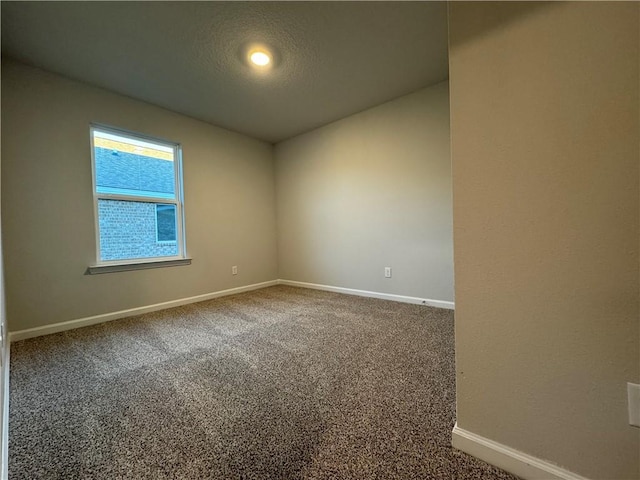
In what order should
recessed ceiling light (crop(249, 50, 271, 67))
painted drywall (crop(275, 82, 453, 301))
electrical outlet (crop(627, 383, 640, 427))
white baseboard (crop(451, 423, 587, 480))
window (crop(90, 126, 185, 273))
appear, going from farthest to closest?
1. painted drywall (crop(275, 82, 453, 301))
2. window (crop(90, 126, 185, 273))
3. recessed ceiling light (crop(249, 50, 271, 67))
4. white baseboard (crop(451, 423, 587, 480))
5. electrical outlet (crop(627, 383, 640, 427))

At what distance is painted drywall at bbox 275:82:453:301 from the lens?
109 inches

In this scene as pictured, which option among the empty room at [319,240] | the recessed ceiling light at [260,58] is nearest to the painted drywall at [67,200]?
the empty room at [319,240]

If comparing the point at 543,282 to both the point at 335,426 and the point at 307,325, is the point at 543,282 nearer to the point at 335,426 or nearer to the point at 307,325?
the point at 335,426

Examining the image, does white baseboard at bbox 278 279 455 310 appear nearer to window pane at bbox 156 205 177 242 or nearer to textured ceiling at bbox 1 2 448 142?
window pane at bbox 156 205 177 242

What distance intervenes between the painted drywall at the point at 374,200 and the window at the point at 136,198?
1.60 m

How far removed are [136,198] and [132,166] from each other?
36 cm

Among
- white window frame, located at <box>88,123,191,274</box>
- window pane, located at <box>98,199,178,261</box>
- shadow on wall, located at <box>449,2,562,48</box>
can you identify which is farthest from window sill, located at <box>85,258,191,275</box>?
shadow on wall, located at <box>449,2,562,48</box>

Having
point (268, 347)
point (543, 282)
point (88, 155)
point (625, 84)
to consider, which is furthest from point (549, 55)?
point (88, 155)

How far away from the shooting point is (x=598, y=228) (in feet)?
2.37

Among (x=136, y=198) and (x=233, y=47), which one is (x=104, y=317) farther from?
(x=233, y=47)

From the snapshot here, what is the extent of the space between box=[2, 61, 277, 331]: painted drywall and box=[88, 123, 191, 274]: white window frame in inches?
2.0

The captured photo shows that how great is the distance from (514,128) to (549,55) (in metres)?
0.21

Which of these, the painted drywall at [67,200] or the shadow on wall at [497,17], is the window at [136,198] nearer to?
the painted drywall at [67,200]

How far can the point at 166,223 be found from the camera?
3.11m
